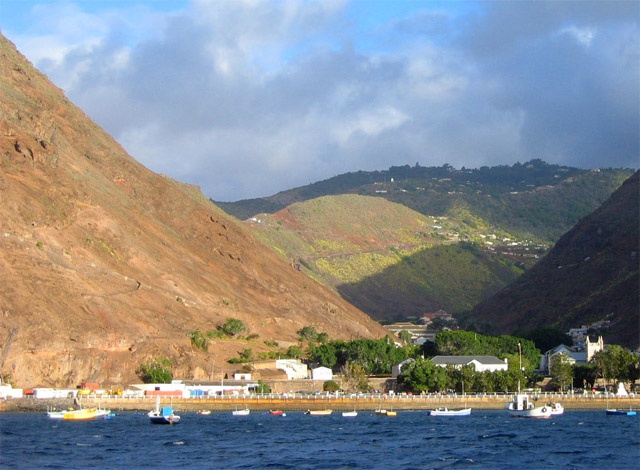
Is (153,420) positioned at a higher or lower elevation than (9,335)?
lower

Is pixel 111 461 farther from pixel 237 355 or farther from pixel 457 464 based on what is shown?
pixel 237 355

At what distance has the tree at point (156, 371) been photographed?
152000 millimetres

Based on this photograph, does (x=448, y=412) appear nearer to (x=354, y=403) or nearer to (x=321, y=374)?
(x=354, y=403)

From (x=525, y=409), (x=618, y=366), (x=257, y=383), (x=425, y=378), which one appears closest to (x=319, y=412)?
(x=257, y=383)

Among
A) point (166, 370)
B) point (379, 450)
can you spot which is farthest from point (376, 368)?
point (379, 450)

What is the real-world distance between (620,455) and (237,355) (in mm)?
85493

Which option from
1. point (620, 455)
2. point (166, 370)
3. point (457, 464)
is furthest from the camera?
point (166, 370)

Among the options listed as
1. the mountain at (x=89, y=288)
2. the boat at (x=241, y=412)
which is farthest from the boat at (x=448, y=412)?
the mountain at (x=89, y=288)

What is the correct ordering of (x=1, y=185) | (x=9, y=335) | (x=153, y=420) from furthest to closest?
(x=1, y=185) < (x=9, y=335) < (x=153, y=420)

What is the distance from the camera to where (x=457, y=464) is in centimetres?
8638

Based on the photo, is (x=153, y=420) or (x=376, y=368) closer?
(x=153, y=420)

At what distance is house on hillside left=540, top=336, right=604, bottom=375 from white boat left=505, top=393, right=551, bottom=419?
3407cm

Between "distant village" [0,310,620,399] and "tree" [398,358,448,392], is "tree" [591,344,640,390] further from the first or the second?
"tree" [398,358,448,392]

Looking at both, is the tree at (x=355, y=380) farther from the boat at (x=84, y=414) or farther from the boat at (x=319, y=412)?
the boat at (x=84, y=414)
